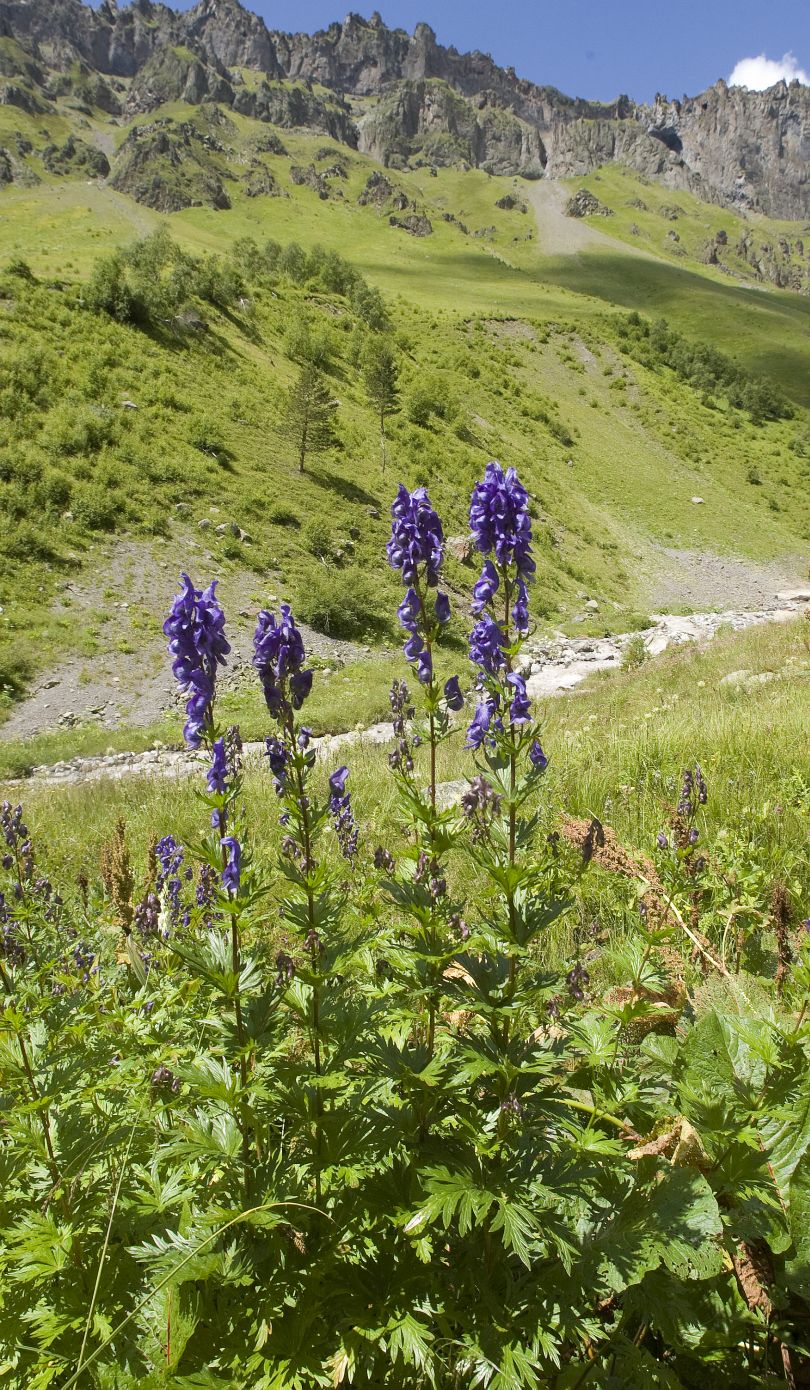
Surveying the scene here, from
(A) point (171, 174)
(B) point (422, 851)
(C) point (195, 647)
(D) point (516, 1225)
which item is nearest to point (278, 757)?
(C) point (195, 647)

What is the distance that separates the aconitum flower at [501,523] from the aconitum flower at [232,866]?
4.37 ft

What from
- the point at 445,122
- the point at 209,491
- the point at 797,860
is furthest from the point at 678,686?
the point at 445,122

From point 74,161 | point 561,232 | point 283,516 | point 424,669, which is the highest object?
point 74,161

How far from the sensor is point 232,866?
2.00 metres

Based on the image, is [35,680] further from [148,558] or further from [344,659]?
Result: [344,659]

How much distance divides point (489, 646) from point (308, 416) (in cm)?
2495

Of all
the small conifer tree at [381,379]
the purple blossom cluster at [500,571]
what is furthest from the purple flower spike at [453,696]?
the small conifer tree at [381,379]

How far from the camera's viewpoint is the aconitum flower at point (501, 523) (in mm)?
2350

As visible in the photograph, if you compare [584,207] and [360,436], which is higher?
[584,207]

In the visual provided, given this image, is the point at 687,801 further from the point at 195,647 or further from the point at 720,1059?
the point at 195,647

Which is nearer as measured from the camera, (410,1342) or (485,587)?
(410,1342)

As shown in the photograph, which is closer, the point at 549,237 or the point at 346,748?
the point at 346,748

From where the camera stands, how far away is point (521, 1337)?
1614mm

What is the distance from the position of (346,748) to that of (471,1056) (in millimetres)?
9208
